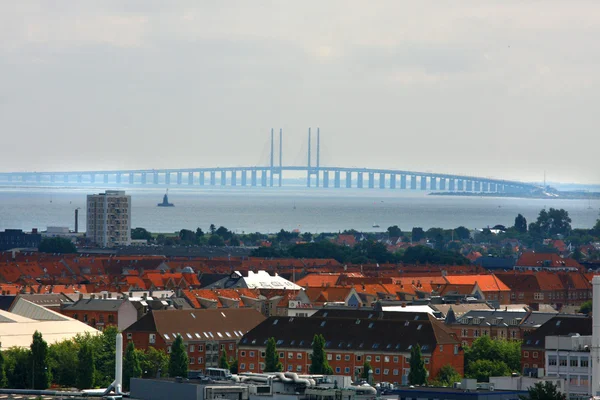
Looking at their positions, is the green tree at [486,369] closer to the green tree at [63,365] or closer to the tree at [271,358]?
the tree at [271,358]

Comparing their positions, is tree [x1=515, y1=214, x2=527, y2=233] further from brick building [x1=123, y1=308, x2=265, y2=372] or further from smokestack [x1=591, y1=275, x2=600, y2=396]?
smokestack [x1=591, y1=275, x2=600, y2=396]

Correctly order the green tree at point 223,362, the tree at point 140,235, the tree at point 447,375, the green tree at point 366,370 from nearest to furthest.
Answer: the tree at point 447,375 → the green tree at point 366,370 → the green tree at point 223,362 → the tree at point 140,235

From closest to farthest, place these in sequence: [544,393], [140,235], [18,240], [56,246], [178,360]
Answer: [544,393]
[178,360]
[56,246]
[18,240]
[140,235]

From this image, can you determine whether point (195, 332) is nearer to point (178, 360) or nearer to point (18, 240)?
point (178, 360)

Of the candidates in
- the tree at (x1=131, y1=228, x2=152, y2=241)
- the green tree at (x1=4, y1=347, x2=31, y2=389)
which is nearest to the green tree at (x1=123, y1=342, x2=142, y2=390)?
the green tree at (x1=4, y1=347, x2=31, y2=389)

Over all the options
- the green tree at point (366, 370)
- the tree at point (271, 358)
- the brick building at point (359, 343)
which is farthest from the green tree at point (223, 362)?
the green tree at point (366, 370)

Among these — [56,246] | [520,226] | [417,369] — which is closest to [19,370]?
[417,369]

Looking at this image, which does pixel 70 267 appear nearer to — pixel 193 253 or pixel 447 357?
pixel 193 253
